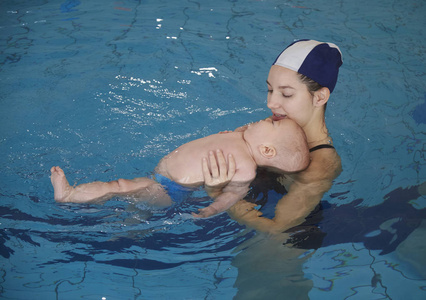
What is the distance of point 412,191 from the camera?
3869mm

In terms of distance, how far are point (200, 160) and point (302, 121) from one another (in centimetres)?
95

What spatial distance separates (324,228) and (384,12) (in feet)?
19.2

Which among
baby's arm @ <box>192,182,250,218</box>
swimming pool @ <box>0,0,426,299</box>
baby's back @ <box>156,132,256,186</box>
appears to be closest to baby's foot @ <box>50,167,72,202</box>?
swimming pool @ <box>0,0,426,299</box>

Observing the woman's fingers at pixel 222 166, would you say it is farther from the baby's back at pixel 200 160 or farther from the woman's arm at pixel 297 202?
the woman's arm at pixel 297 202

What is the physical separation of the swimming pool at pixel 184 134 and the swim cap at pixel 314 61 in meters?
1.05

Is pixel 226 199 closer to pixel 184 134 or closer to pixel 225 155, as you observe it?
pixel 225 155

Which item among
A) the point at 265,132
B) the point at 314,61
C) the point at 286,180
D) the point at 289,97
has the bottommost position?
the point at 286,180

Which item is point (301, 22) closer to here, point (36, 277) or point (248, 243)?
point (248, 243)

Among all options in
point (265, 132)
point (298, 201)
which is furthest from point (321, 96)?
point (298, 201)

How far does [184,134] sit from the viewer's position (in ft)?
16.0

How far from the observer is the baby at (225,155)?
3336 millimetres

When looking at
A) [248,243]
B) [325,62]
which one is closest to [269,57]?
[325,62]

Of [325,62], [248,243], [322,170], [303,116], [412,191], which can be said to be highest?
[325,62]

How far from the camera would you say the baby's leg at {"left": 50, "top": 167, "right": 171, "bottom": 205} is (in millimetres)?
3344
